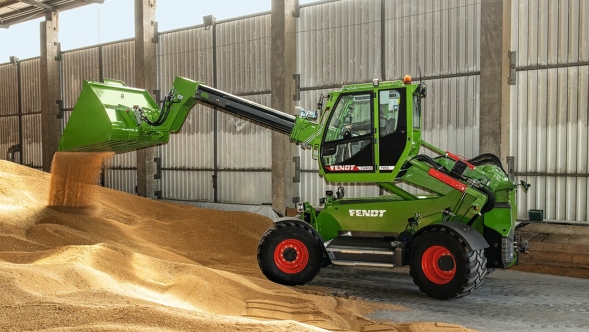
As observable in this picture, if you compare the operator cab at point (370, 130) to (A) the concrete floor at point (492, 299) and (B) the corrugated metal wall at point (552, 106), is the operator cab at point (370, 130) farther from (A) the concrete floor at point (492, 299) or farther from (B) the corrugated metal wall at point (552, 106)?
(B) the corrugated metal wall at point (552, 106)

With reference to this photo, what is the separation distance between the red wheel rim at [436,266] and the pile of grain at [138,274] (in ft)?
3.44

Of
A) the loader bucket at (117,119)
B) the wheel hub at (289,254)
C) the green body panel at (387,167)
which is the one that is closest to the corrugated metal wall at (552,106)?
the green body panel at (387,167)

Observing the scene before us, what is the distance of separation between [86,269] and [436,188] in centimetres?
476

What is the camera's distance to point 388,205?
8.20 m

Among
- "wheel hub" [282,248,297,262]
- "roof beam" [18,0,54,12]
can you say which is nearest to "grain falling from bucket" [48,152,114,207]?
"wheel hub" [282,248,297,262]

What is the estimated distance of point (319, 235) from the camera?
820 centimetres

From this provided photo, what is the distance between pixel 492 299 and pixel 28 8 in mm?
17907

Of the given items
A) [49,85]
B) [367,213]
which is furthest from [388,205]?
[49,85]

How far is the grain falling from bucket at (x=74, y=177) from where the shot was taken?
10.5m

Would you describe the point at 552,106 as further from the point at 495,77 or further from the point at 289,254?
the point at 289,254

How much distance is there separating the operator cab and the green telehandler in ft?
0.05

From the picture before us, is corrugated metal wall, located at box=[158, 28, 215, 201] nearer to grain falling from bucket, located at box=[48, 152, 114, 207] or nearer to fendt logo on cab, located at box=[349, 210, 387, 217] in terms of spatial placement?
grain falling from bucket, located at box=[48, 152, 114, 207]

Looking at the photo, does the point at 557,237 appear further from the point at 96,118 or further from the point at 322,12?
the point at 96,118

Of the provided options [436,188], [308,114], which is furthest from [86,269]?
[436,188]
